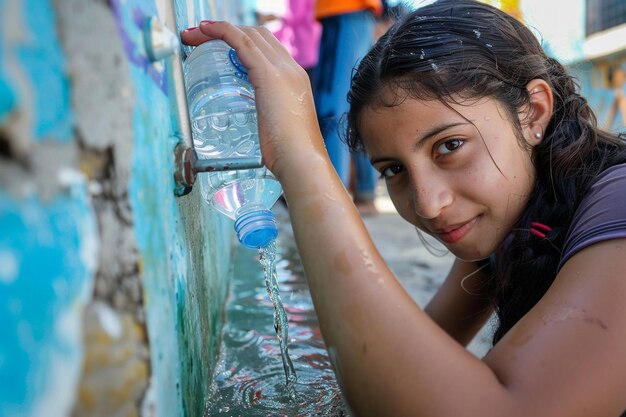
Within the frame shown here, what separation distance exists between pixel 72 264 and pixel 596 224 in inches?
40.4

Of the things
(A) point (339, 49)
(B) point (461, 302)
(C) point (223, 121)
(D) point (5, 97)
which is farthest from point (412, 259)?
(D) point (5, 97)

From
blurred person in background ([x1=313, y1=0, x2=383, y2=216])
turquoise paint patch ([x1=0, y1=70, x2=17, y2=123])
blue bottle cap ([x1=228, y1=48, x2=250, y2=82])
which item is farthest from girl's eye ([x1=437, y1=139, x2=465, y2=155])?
blurred person in background ([x1=313, y1=0, x2=383, y2=216])

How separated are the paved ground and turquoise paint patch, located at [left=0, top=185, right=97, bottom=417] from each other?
1.88 m

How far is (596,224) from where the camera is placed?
1.20m

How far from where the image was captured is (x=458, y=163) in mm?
1455

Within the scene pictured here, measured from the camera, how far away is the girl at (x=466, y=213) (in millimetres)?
952

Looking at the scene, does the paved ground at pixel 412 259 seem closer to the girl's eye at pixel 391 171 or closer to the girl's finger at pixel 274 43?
the girl's eye at pixel 391 171

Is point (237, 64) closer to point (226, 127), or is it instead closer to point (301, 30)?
point (226, 127)

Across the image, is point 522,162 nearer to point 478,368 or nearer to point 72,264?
point 478,368

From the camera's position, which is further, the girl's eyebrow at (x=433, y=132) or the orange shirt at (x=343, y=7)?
the orange shirt at (x=343, y=7)

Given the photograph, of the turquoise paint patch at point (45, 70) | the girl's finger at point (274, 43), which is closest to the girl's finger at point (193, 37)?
the girl's finger at point (274, 43)

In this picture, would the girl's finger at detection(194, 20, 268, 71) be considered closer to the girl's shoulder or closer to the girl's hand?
the girl's hand

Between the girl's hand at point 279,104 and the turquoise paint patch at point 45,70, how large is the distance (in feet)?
1.86

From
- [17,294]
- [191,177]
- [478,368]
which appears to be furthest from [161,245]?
[478,368]
